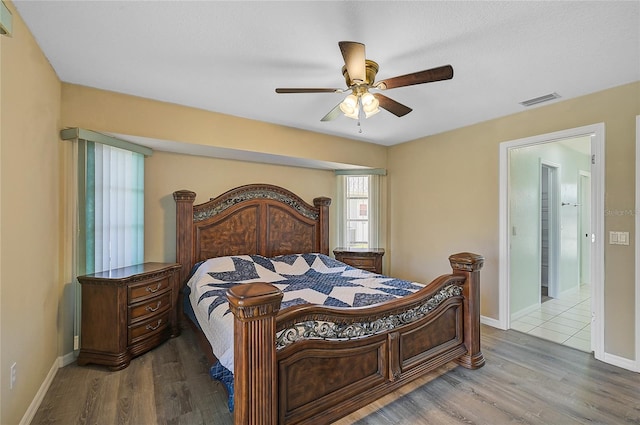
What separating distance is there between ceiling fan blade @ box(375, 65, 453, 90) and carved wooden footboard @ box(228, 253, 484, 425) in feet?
4.85

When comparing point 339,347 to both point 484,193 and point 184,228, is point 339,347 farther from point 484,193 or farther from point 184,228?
point 484,193

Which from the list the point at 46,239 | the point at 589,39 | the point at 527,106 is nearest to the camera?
the point at 589,39

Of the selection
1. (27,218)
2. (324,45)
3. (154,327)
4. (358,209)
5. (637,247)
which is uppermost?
(324,45)

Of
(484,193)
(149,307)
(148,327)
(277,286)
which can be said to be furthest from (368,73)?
(148,327)

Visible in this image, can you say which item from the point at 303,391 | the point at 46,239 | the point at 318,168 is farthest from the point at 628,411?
the point at 46,239

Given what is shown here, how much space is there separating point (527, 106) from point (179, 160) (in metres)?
3.90

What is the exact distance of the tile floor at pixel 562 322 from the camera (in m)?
3.10

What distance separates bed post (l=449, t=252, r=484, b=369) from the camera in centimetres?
247

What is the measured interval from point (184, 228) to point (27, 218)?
143 centimetres

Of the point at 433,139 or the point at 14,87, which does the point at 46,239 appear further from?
the point at 433,139

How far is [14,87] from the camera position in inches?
65.4

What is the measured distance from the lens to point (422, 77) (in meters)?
1.75

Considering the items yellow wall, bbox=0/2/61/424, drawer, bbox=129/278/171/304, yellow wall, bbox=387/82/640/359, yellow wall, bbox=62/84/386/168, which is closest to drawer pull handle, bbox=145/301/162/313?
drawer, bbox=129/278/171/304

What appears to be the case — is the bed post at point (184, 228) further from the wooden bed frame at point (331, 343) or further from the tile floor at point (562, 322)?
the tile floor at point (562, 322)
